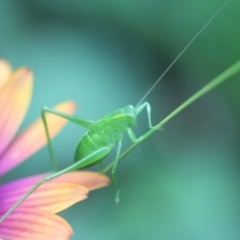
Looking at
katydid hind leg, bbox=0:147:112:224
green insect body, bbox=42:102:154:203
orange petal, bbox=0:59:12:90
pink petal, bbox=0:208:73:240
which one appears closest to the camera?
pink petal, bbox=0:208:73:240

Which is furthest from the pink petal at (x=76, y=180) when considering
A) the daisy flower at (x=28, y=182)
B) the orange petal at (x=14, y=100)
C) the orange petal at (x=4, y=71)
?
the orange petal at (x=4, y=71)

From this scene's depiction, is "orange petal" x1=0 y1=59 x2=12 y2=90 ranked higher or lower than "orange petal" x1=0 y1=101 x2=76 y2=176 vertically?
higher

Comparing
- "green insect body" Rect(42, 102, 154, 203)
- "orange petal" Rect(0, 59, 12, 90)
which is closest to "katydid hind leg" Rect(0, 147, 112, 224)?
"green insect body" Rect(42, 102, 154, 203)

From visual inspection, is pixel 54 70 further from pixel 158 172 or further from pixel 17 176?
pixel 158 172

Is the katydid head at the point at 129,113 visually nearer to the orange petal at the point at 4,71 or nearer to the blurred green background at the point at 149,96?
the blurred green background at the point at 149,96

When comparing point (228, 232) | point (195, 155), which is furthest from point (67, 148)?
point (228, 232)

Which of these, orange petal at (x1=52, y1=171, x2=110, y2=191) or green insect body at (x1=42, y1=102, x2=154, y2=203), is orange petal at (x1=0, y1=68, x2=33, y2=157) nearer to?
green insect body at (x1=42, y1=102, x2=154, y2=203)

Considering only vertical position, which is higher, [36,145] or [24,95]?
[24,95]

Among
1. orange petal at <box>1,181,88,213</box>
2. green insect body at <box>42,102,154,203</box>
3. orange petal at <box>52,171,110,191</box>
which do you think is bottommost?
orange petal at <box>1,181,88,213</box>
